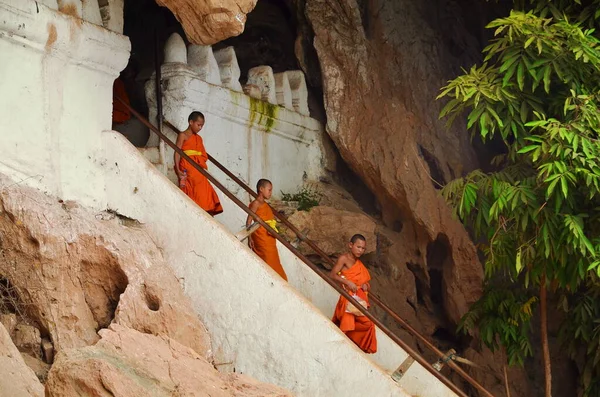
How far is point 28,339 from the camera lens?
7398 millimetres

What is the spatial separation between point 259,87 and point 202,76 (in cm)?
111

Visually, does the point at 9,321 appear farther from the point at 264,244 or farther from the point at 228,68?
the point at 228,68

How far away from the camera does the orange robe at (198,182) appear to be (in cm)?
970

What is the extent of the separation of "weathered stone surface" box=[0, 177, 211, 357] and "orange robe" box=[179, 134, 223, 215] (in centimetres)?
171

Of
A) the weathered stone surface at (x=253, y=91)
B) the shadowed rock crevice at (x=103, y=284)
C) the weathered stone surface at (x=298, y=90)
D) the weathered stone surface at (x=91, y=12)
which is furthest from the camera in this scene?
the weathered stone surface at (x=298, y=90)

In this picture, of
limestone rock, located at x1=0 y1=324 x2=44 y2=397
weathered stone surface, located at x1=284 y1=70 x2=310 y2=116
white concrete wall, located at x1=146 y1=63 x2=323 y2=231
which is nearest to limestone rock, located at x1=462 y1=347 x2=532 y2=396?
white concrete wall, located at x1=146 y1=63 x2=323 y2=231

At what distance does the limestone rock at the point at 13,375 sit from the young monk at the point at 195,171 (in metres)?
3.75

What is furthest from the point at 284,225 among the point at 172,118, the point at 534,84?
the point at 534,84

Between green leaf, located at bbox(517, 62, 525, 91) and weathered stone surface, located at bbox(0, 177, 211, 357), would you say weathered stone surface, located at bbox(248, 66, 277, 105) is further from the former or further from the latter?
weathered stone surface, located at bbox(0, 177, 211, 357)

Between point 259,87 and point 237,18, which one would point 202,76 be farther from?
point 237,18

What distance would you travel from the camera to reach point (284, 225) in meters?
10.8

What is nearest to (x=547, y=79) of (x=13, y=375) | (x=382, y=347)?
(x=382, y=347)

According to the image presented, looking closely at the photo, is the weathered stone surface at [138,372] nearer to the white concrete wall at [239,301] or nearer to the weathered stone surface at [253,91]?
the white concrete wall at [239,301]

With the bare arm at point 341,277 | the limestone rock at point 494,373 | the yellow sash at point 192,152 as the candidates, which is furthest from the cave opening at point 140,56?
the limestone rock at point 494,373
